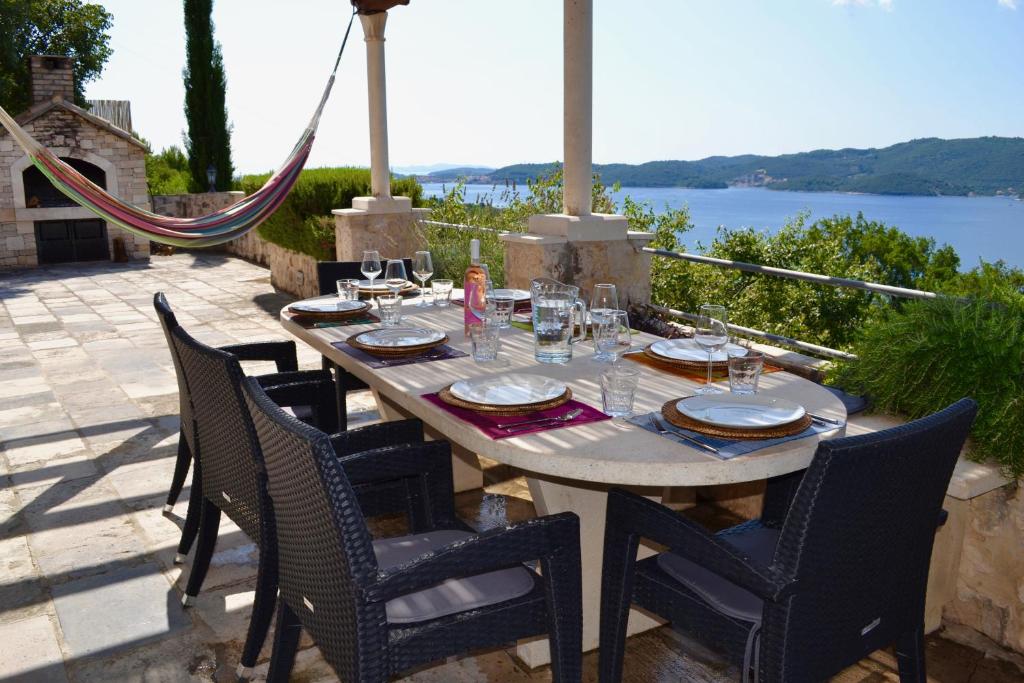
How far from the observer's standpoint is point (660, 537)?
1.59m

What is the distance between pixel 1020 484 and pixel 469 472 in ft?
5.96

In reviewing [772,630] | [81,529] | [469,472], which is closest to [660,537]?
[772,630]

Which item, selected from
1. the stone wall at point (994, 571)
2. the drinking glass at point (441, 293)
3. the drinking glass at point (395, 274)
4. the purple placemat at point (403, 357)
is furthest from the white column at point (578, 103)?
the stone wall at point (994, 571)

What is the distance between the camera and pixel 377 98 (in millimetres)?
6184

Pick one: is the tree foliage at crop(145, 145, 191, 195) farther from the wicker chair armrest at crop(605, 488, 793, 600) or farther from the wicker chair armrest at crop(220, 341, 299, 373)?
the wicker chair armrest at crop(605, 488, 793, 600)

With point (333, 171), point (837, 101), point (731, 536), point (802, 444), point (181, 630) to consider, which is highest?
point (837, 101)

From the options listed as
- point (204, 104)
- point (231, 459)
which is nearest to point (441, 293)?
point (231, 459)

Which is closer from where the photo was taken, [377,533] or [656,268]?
[377,533]

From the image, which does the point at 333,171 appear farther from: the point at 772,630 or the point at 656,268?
the point at 772,630

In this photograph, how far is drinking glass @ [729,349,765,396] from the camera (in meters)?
1.86

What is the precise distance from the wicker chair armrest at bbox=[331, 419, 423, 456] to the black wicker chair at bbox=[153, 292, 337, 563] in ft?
1.90

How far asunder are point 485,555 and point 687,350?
1.07 m

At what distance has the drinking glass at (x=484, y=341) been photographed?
2326 millimetres

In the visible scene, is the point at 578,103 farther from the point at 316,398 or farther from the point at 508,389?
the point at 508,389
